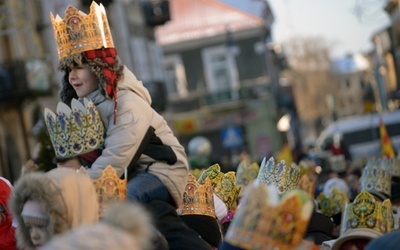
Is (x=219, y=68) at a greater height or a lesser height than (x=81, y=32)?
lesser

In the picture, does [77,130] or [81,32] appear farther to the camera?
[81,32]

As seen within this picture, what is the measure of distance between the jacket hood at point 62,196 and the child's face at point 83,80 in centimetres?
146

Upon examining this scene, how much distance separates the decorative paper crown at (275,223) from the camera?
5227 mm

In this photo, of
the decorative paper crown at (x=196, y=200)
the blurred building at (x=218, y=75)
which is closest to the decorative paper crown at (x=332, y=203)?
the decorative paper crown at (x=196, y=200)

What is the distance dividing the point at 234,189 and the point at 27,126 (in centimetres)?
2341

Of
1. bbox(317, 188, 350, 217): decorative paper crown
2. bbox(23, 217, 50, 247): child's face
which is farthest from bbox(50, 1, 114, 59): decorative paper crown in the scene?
bbox(317, 188, 350, 217): decorative paper crown

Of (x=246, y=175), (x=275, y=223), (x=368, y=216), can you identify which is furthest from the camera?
(x=246, y=175)

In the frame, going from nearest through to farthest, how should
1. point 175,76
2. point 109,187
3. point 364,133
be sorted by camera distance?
point 109,187, point 364,133, point 175,76

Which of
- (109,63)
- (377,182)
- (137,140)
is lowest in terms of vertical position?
(377,182)

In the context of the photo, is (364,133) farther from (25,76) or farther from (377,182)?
(377,182)

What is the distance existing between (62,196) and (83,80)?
1.66 m

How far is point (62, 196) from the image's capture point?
570 centimetres

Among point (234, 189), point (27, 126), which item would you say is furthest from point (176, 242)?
point (27, 126)

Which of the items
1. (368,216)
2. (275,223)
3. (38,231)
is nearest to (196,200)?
(368,216)
